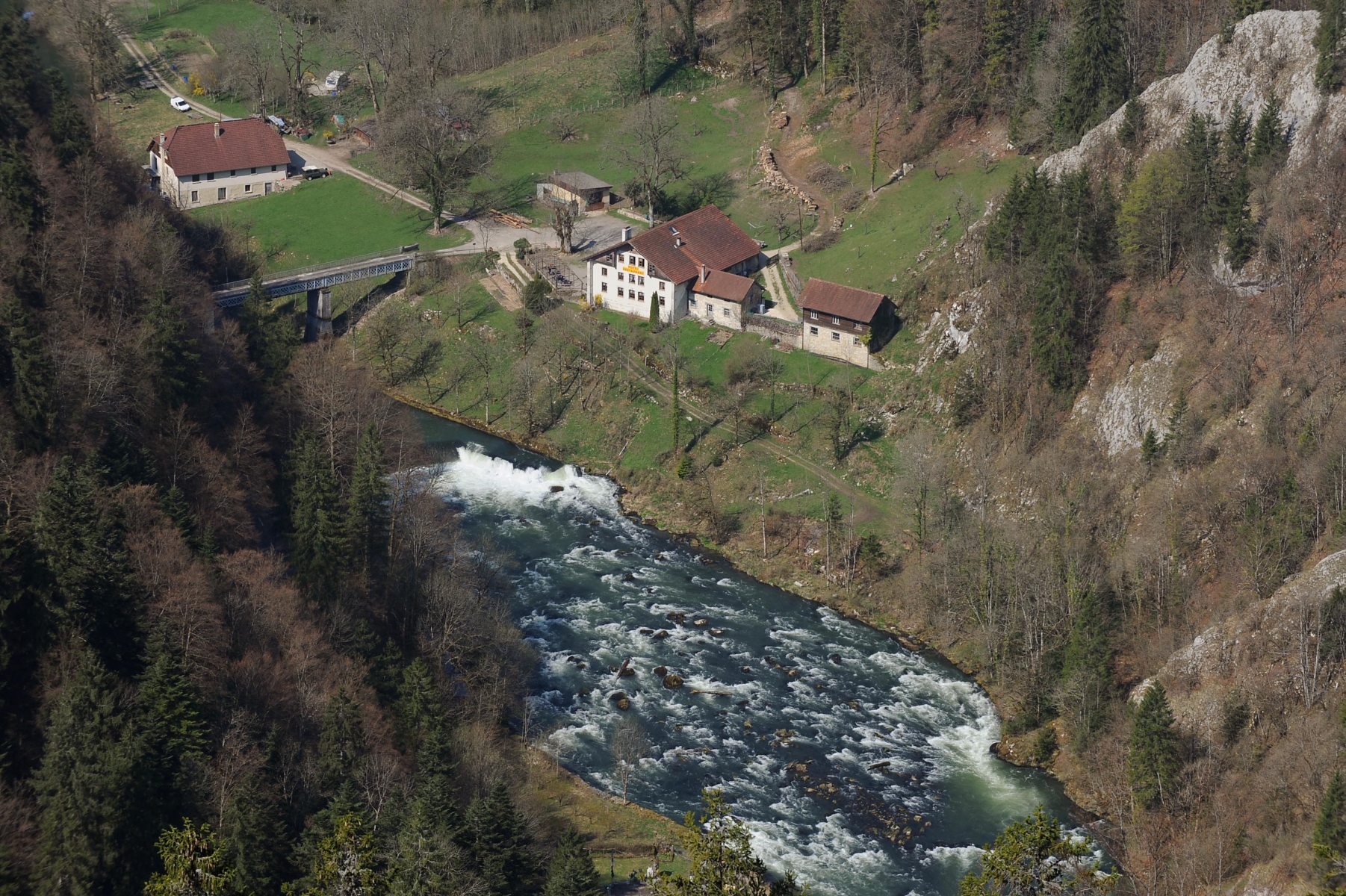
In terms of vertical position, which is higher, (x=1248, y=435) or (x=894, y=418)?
(x=1248, y=435)

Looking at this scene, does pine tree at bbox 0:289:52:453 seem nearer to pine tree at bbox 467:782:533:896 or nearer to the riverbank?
pine tree at bbox 467:782:533:896

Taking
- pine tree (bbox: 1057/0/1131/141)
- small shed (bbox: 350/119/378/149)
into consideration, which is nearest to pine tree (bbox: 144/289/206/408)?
small shed (bbox: 350/119/378/149)

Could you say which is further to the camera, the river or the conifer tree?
the river

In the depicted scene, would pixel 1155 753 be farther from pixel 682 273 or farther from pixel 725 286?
pixel 682 273

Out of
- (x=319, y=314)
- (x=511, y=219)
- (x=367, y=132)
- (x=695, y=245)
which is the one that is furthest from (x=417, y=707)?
(x=367, y=132)

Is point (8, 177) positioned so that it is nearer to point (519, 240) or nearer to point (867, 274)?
point (519, 240)

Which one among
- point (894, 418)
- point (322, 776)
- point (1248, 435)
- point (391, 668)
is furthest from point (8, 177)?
A: point (1248, 435)

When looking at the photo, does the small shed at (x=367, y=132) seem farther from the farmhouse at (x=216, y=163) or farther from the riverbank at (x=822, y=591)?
the riverbank at (x=822, y=591)
